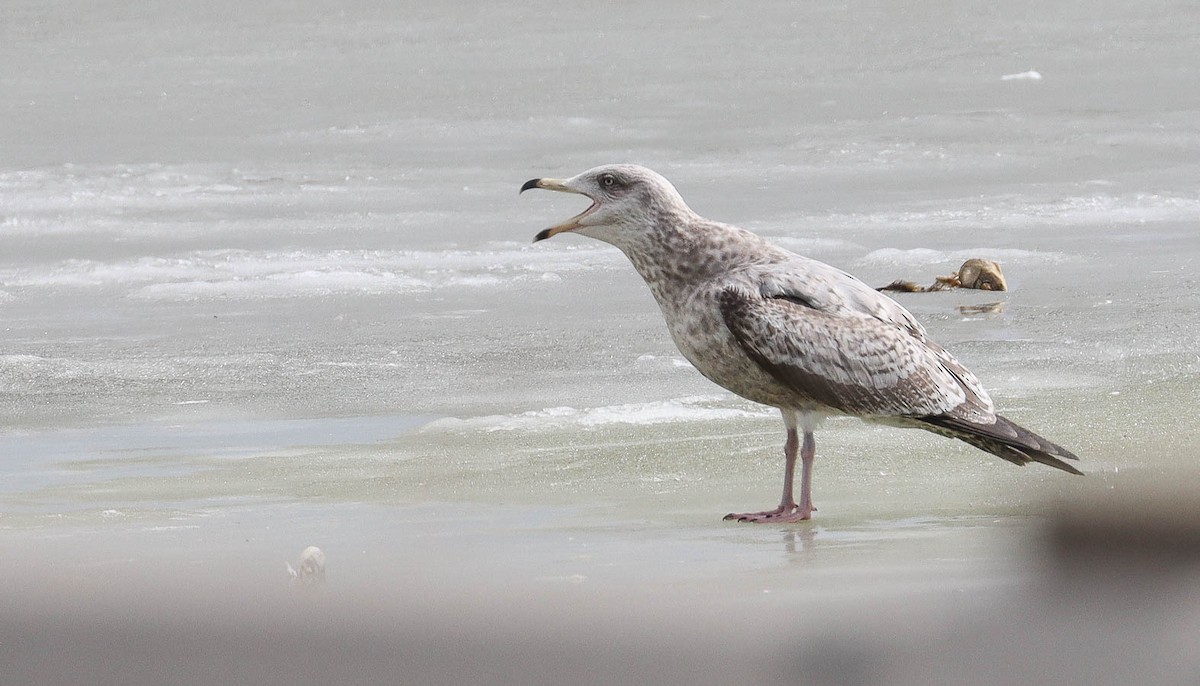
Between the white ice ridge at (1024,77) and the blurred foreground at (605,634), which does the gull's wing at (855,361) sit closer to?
the blurred foreground at (605,634)

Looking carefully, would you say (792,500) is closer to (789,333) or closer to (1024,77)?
(789,333)

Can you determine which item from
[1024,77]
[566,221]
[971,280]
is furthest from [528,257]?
[1024,77]

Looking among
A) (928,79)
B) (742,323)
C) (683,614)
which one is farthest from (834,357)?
(928,79)

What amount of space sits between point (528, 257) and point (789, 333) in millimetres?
5155

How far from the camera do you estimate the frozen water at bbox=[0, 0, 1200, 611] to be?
464 cm

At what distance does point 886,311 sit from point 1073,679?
3323mm

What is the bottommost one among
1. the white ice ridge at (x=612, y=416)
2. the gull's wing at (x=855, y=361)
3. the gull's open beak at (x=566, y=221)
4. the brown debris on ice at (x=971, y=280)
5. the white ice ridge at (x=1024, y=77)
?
the white ice ridge at (x=612, y=416)

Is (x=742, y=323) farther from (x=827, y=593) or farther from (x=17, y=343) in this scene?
(x=17, y=343)

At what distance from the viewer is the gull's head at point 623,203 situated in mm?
4883

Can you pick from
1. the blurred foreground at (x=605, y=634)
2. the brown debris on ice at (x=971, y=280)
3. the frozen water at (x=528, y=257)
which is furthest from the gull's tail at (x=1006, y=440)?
the brown debris on ice at (x=971, y=280)

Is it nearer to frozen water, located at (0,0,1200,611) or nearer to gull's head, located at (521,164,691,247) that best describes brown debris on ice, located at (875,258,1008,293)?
frozen water, located at (0,0,1200,611)

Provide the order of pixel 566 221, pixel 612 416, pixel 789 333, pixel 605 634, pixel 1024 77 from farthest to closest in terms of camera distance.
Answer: pixel 1024 77
pixel 612 416
pixel 566 221
pixel 789 333
pixel 605 634

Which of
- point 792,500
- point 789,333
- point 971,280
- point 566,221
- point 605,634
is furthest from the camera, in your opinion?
point 971,280

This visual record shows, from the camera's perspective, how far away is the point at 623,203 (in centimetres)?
491
